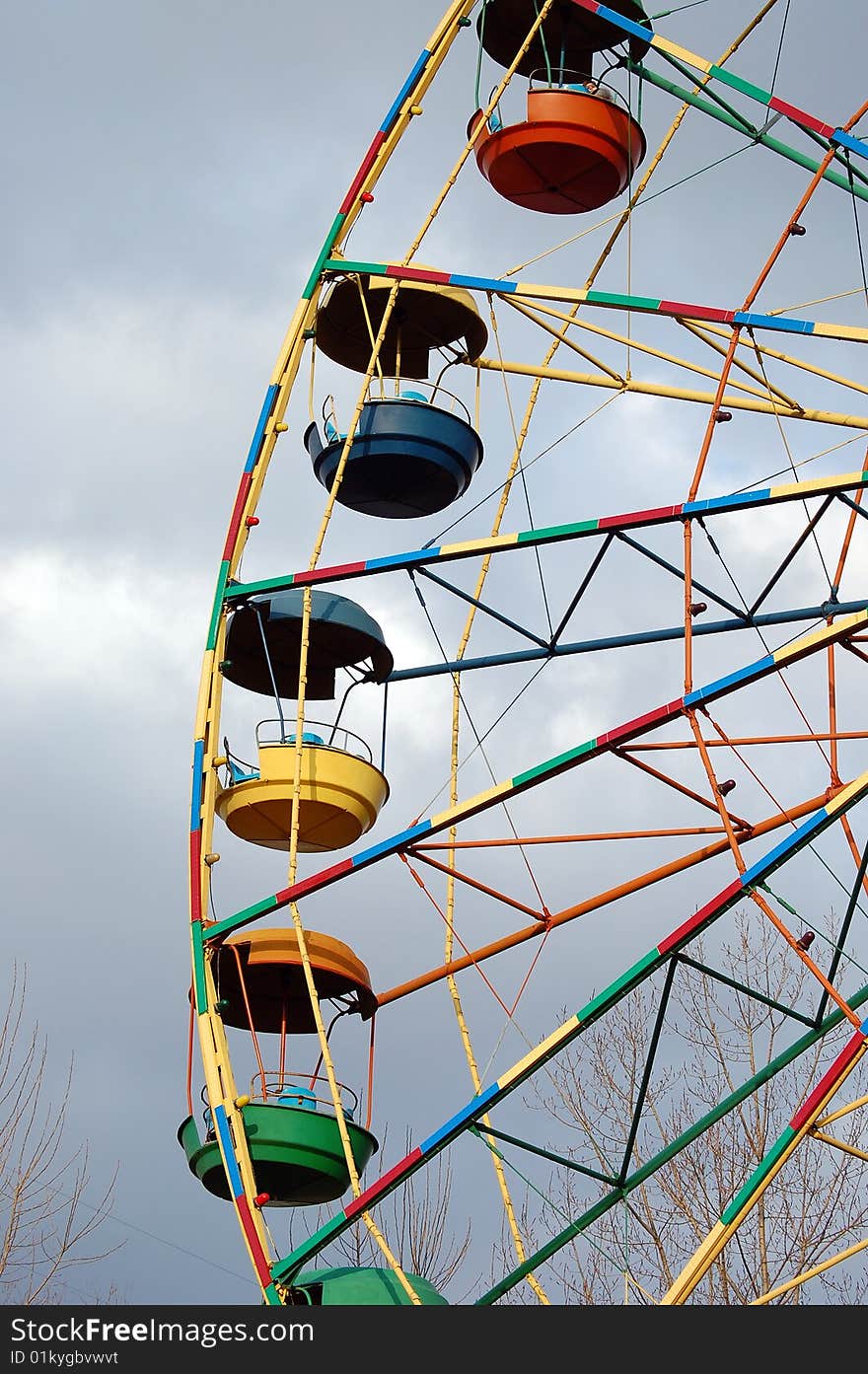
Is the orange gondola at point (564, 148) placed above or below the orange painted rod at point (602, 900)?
above

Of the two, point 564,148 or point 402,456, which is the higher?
point 564,148

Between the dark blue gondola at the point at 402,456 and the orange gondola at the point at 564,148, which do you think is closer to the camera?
the dark blue gondola at the point at 402,456

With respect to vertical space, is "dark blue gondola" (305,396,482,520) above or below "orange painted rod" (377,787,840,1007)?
above

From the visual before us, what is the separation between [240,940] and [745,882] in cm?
462

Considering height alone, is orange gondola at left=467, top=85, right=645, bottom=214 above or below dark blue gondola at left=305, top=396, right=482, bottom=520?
above

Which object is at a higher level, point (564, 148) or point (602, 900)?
point (564, 148)

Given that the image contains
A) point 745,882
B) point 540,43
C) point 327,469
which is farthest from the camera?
point 540,43

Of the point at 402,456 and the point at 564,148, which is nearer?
the point at 402,456

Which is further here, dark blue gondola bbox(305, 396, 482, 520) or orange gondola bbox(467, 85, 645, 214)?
orange gondola bbox(467, 85, 645, 214)

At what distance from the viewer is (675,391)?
18453 millimetres

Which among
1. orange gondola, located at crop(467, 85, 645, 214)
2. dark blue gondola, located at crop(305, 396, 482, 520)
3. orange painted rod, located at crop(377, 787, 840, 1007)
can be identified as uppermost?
orange gondola, located at crop(467, 85, 645, 214)

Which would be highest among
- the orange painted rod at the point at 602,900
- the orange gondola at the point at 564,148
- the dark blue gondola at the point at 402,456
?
the orange gondola at the point at 564,148
